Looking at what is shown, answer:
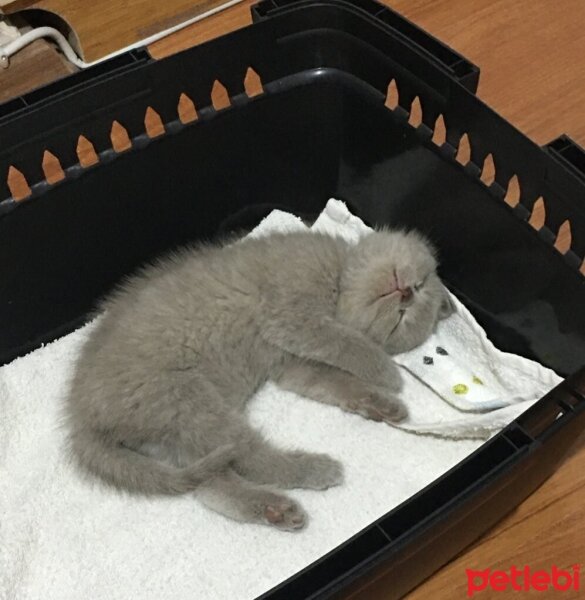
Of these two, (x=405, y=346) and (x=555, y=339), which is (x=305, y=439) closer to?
(x=405, y=346)

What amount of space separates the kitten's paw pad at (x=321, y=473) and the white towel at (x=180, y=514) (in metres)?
0.02

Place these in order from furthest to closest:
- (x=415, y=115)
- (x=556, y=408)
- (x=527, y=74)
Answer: (x=527, y=74) < (x=415, y=115) < (x=556, y=408)

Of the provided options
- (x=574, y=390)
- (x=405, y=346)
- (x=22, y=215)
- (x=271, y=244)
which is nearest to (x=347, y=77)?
(x=271, y=244)

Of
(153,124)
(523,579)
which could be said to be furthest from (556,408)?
(153,124)

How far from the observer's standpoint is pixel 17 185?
116 centimetres

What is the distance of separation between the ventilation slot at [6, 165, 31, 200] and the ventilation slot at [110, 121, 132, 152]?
143mm

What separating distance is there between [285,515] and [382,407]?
0.71 ft

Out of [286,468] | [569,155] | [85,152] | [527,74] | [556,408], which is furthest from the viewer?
[527,74]

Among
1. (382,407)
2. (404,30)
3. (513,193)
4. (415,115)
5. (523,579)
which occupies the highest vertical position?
(404,30)

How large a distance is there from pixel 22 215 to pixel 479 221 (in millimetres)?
671

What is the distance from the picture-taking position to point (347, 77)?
1252 millimetres

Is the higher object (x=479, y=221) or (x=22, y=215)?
(x=22, y=215)

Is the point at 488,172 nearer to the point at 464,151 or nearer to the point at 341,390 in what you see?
the point at 464,151

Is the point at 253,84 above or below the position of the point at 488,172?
above
